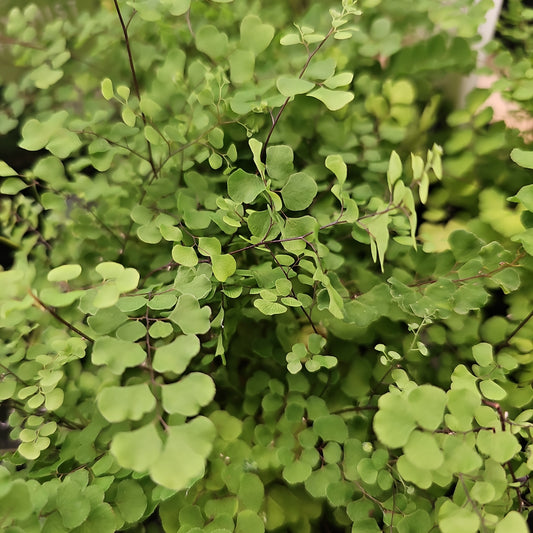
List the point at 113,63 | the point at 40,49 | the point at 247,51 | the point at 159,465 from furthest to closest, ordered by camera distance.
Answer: the point at 113,63 < the point at 40,49 < the point at 247,51 < the point at 159,465

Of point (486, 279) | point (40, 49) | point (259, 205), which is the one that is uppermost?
point (40, 49)

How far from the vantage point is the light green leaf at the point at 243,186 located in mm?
497

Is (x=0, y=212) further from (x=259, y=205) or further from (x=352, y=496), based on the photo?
(x=352, y=496)

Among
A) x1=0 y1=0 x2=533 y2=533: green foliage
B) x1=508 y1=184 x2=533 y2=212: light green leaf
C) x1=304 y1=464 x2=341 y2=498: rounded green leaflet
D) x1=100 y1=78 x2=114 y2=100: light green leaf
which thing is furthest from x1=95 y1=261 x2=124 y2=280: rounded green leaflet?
x1=508 y1=184 x2=533 y2=212: light green leaf

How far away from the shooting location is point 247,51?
0.58 meters

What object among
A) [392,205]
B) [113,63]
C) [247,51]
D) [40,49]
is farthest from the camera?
[113,63]

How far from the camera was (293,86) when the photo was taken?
0.50 metres

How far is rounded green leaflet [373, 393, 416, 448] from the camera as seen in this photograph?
381mm

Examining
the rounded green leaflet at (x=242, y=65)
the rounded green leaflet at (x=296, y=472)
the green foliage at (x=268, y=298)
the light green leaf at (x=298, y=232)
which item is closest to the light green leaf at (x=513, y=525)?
the green foliage at (x=268, y=298)

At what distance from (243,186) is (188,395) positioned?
0.79 ft

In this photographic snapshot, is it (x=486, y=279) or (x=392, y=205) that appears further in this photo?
(x=486, y=279)

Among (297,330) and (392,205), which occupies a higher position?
(392,205)

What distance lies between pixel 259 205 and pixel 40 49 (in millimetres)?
523

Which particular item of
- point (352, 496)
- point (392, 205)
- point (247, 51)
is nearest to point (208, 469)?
point (352, 496)
